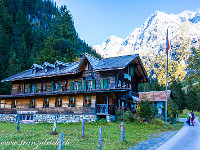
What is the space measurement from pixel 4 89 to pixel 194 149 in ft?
157

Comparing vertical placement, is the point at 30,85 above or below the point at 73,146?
above

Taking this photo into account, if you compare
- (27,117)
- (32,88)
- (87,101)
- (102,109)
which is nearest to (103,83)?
(87,101)

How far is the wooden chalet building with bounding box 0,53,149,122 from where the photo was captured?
2733 centimetres

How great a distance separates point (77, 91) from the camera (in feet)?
88.6

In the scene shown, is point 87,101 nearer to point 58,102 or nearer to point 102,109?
point 102,109

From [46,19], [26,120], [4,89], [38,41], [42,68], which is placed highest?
[46,19]

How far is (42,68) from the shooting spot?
37.3 metres

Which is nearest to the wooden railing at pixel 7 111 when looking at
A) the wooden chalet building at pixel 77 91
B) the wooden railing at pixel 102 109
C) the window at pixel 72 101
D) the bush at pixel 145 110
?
the wooden chalet building at pixel 77 91

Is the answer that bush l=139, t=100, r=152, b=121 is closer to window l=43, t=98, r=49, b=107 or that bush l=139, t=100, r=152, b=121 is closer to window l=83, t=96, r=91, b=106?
window l=83, t=96, r=91, b=106

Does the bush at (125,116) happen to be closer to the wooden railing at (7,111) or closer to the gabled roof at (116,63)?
the gabled roof at (116,63)

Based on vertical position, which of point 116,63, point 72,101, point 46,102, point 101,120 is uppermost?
point 116,63

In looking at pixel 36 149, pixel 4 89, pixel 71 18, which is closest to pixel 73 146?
pixel 36 149

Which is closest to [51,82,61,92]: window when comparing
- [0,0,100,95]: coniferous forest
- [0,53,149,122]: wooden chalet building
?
[0,53,149,122]: wooden chalet building

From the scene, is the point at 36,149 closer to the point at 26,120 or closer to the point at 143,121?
the point at 143,121
